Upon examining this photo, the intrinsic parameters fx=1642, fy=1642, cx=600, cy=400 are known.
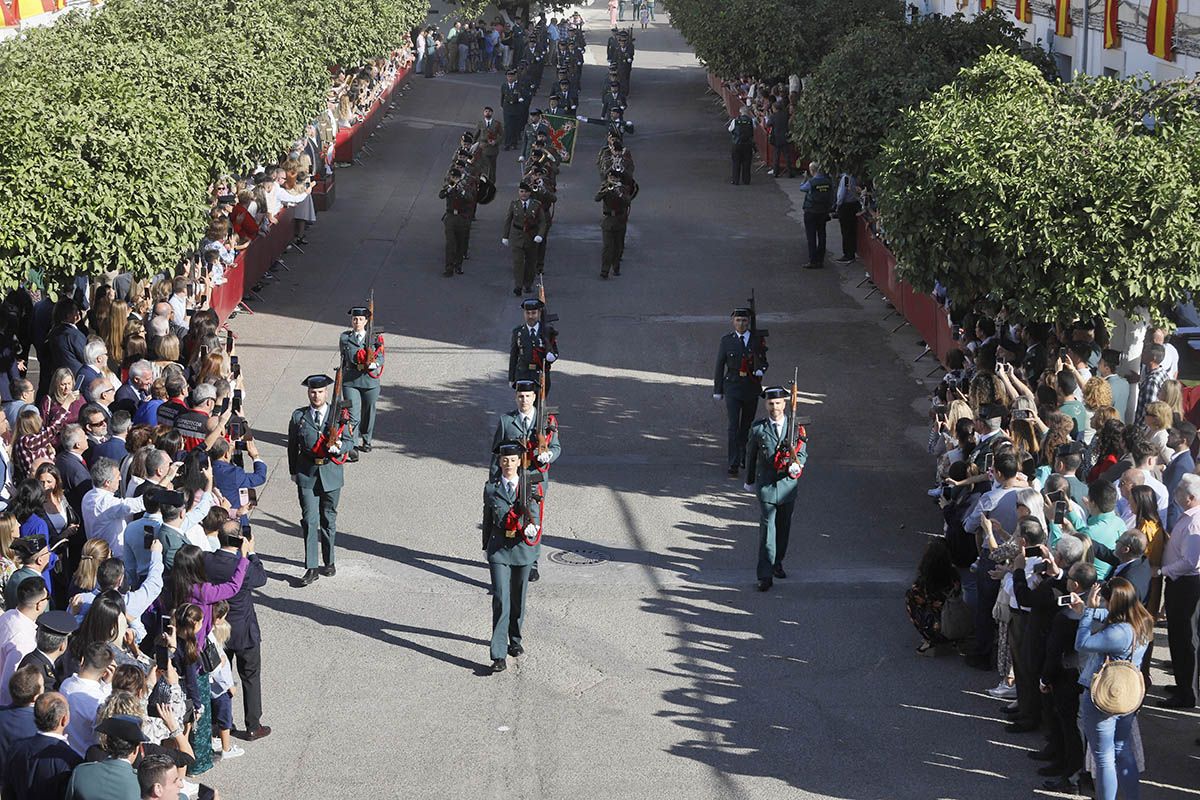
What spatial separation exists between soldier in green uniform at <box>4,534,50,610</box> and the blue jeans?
5.76 meters

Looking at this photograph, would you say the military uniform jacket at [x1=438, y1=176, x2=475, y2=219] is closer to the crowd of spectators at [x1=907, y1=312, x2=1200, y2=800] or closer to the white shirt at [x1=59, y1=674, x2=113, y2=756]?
the crowd of spectators at [x1=907, y1=312, x2=1200, y2=800]

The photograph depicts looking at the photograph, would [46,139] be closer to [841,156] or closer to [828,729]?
[828,729]

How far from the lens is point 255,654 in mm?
9953

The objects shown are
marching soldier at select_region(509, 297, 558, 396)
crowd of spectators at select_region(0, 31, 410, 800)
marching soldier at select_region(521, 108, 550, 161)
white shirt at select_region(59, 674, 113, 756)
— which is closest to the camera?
crowd of spectators at select_region(0, 31, 410, 800)

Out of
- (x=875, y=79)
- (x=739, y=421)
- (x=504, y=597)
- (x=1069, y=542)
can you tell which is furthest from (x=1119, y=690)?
(x=875, y=79)

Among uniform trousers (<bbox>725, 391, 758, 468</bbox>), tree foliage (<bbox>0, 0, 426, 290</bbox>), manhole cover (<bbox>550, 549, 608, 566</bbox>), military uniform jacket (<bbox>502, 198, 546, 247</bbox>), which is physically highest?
tree foliage (<bbox>0, 0, 426, 290</bbox>)

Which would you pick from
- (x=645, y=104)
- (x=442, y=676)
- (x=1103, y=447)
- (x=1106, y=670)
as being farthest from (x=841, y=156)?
(x=645, y=104)

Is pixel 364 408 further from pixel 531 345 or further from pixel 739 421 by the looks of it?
pixel 739 421

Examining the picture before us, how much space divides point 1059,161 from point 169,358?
25.3 feet

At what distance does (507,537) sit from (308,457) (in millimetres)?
2168

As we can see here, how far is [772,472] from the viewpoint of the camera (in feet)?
40.6

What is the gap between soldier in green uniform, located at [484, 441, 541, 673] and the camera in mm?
10984

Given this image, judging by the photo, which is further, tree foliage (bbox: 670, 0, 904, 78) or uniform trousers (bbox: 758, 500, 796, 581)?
tree foliage (bbox: 670, 0, 904, 78)

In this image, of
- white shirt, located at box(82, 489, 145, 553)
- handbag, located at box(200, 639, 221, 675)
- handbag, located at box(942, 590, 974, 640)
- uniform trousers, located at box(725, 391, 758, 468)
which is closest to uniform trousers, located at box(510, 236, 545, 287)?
uniform trousers, located at box(725, 391, 758, 468)
